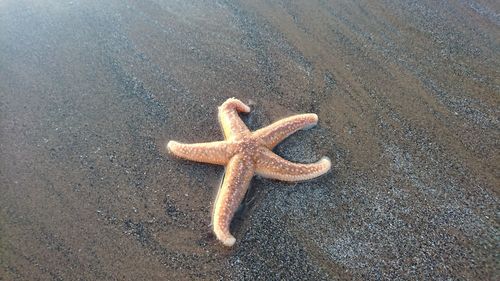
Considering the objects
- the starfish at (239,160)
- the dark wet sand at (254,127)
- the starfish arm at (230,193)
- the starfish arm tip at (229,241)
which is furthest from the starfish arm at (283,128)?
the starfish arm tip at (229,241)

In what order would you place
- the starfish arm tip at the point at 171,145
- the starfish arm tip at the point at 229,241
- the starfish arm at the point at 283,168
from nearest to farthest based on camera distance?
the starfish arm tip at the point at 229,241 → the starfish arm at the point at 283,168 → the starfish arm tip at the point at 171,145

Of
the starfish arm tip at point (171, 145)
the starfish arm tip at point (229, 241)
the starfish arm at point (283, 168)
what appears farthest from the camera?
the starfish arm tip at point (171, 145)

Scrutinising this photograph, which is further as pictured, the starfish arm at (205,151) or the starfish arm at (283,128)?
the starfish arm at (283,128)

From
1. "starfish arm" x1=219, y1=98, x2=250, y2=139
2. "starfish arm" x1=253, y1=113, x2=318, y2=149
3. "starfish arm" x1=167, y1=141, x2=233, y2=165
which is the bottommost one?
"starfish arm" x1=167, y1=141, x2=233, y2=165

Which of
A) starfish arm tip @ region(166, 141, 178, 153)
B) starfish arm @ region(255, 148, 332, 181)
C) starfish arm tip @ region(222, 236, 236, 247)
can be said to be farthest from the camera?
starfish arm tip @ region(166, 141, 178, 153)

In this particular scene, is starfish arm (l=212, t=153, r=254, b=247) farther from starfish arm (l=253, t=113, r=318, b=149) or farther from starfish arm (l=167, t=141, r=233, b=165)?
starfish arm (l=253, t=113, r=318, b=149)

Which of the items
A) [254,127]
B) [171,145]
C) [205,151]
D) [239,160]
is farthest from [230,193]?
[254,127]

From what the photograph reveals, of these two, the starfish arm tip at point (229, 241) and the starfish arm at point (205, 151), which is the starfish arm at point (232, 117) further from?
the starfish arm tip at point (229, 241)

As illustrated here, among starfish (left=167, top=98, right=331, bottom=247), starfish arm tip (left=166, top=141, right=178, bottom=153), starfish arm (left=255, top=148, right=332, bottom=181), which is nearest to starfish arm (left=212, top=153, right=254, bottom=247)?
starfish (left=167, top=98, right=331, bottom=247)
